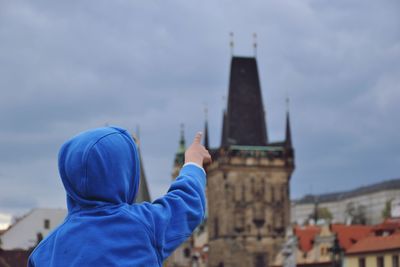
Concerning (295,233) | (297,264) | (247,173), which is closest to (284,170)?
(247,173)

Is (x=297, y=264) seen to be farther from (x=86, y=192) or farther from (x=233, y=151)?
(x=86, y=192)

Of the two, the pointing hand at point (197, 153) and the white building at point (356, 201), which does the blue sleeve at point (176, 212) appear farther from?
the white building at point (356, 201)

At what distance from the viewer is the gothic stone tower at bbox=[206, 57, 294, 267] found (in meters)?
89.3

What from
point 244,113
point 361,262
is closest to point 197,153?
point 361,262

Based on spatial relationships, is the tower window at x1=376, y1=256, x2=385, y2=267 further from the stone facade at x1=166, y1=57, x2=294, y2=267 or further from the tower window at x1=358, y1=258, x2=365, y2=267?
the stone facade at x1=166, y1=57, x2=294, y2=267

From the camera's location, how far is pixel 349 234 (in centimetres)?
6078

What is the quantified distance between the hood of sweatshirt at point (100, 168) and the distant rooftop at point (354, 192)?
162 metres

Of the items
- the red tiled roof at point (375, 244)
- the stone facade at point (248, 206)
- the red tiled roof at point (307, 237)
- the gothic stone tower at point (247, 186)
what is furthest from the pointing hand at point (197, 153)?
the stone facade at point (248, 206)

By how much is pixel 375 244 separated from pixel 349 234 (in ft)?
26.1

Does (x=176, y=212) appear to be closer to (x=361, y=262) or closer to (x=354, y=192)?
(x=361, y=262)

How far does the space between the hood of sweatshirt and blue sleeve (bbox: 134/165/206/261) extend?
0.09 metres

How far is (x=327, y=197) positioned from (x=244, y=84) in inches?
3699

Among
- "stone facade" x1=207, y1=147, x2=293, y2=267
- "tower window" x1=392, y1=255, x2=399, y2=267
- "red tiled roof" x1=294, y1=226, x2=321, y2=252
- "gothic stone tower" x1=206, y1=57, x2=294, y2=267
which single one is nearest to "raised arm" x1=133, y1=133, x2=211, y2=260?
"tower window" x1=392, y1=255, x2=399, y2=267

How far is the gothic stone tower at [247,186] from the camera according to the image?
293 ft
